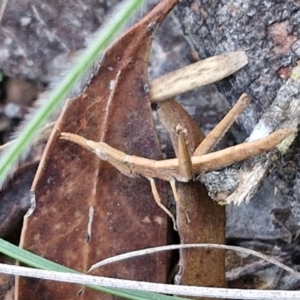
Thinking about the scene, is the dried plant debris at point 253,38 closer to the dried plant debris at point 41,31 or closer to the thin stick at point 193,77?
the thin stick at point 193,77

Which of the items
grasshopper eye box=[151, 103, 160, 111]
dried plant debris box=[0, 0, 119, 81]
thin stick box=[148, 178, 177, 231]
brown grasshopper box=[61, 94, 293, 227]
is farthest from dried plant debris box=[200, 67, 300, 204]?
dried plant debris box=[0, 0, 119, 81]

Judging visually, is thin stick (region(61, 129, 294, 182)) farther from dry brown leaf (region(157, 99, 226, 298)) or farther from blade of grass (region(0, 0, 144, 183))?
blade of grass (region(0, 0, 144, 183))

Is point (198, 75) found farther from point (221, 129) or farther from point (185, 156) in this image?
point (185, 156)

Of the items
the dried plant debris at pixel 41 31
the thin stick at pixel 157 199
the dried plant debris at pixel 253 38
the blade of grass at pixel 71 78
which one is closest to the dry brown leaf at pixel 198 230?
the thin stick at pixel 157 199

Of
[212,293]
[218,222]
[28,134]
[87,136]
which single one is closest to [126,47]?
[87,136]

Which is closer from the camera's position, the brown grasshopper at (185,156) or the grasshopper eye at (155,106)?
the brown grasshopper at (185,156)
